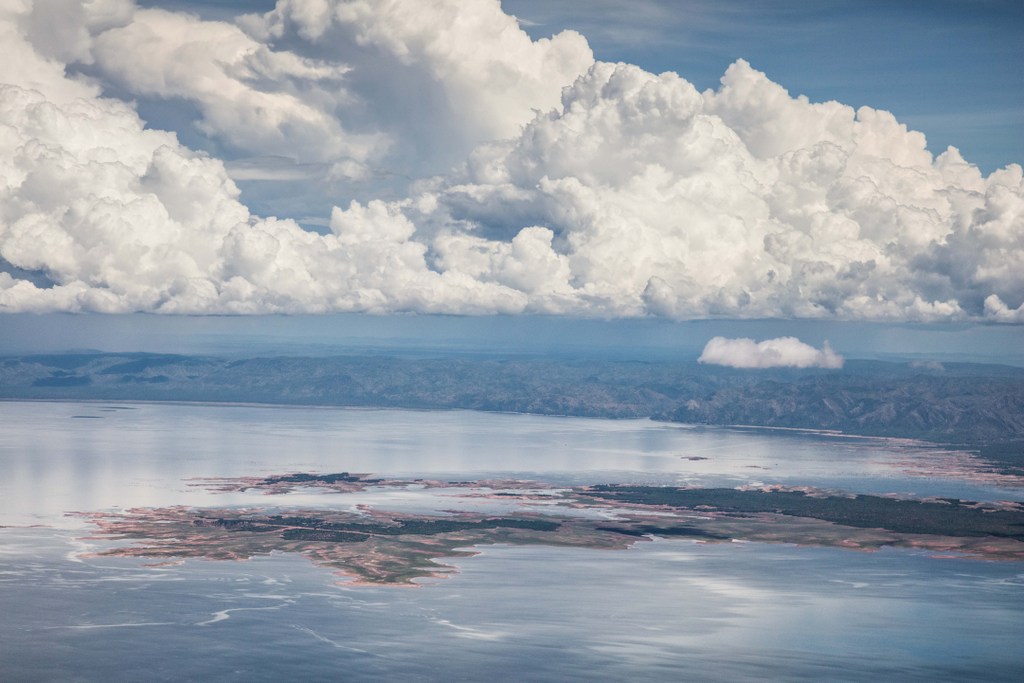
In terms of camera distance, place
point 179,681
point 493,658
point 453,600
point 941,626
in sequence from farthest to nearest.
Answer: point 453,600 → point 941,626 → point 493,658 → point 179,681

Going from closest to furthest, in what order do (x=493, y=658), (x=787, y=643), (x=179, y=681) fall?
(x=179, y=681) < (x=493, y=658) < (x=787, y=643)

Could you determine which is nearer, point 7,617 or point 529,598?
point 7,617

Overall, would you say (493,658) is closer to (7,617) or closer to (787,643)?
(787,643)

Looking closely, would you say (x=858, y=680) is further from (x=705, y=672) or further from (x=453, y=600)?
(x=453, y=600)

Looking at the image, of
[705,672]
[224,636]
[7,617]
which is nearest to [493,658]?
[705,672]

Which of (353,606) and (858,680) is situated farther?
(353,606)

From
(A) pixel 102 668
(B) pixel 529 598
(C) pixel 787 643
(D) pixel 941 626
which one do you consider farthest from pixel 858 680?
(A) pixel 102 668

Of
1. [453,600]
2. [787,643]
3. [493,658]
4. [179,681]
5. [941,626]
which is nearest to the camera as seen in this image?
[179,681]

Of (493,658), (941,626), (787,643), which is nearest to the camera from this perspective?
(493,658)
